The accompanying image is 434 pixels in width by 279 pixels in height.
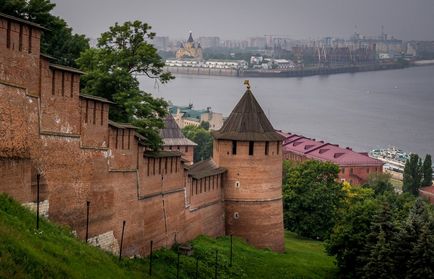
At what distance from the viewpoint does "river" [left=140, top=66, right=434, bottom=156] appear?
93500 mm

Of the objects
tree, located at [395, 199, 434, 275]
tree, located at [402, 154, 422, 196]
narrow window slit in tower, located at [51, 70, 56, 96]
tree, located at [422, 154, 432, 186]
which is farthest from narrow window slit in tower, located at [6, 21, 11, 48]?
tree, located at [422, 154, 432, 186]

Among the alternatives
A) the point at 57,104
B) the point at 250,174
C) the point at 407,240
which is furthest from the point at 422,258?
the point at 57,104

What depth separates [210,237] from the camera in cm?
2339

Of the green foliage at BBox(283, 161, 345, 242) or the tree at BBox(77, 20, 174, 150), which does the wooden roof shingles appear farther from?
the green foliage at BBox(283, 161, 345, 242)

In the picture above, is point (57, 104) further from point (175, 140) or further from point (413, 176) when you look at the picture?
point (413, 176)

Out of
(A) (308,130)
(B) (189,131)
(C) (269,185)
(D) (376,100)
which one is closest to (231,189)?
(C) (269,185)

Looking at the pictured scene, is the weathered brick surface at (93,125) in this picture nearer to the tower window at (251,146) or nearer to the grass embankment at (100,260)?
the grass embankment at (100,260)

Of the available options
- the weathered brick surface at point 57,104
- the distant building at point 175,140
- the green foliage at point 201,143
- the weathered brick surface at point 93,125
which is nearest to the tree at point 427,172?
the green foliage at point 201,143

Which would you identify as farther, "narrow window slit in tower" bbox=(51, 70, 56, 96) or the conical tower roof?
the conical tower roof

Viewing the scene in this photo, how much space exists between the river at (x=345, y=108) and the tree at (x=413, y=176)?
18348mm

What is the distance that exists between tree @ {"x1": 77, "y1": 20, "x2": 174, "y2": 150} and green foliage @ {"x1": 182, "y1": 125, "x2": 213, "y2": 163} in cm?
4051

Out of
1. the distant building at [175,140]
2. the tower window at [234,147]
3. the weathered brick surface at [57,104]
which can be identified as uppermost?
the weathered brick surface at [57,104]

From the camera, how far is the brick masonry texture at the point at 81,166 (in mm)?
14242

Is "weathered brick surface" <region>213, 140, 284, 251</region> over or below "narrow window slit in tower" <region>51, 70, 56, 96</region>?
below
